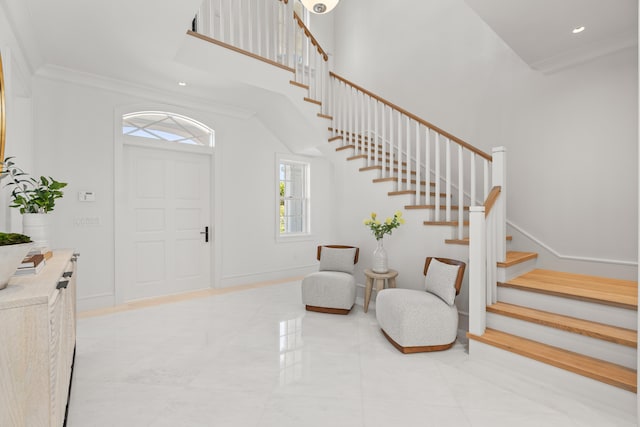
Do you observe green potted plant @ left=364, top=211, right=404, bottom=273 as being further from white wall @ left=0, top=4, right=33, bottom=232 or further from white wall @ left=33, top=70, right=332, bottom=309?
white wall @ left=0, top=4, right=33, bottom=232

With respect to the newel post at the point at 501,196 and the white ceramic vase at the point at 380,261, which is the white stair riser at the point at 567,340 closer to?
the newel post at the point at 501,196

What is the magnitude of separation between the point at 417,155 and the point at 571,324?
2061 millimetres

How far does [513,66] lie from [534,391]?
3.53 metres

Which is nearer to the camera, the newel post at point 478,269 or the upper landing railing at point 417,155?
the newel post at point 478,269

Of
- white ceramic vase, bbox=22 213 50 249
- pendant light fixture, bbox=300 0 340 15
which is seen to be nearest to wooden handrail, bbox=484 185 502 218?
pendant light fixture, bbox=300 0 340 15

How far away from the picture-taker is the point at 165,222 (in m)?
4.45

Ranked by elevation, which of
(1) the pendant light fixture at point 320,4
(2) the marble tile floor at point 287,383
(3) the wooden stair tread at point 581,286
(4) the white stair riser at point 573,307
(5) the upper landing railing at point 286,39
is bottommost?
(2) the marble tile floor at point 287,383

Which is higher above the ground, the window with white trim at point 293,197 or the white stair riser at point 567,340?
the window with white trim at point 293,197

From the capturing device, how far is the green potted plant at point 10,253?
1195mm

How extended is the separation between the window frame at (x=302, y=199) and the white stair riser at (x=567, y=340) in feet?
11.9

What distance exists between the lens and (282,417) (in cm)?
187

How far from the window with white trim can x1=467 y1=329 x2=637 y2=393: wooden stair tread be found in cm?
378

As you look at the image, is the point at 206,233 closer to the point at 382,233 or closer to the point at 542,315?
the point at 382,233

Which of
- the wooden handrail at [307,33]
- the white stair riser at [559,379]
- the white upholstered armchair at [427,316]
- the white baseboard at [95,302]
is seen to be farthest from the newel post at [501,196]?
the white baseboard at [95,302]
